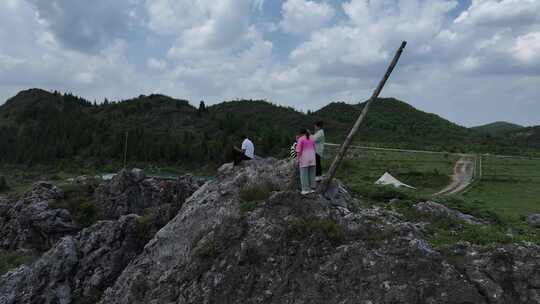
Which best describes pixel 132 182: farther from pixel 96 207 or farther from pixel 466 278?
pixel 466 278

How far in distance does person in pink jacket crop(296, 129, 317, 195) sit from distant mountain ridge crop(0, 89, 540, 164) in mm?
44341

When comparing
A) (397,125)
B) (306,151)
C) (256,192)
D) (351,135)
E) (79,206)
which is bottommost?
(79,206)

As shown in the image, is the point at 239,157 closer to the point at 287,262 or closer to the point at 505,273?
the point at 287,262

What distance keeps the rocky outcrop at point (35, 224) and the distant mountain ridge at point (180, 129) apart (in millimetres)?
32208

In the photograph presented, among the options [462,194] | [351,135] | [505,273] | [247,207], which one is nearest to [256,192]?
[247,207]

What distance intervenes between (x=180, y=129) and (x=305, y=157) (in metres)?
86.3

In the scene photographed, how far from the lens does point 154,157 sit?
238ft

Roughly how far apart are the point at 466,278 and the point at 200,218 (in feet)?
21.3

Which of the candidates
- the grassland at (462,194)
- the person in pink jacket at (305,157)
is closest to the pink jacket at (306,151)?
the person in pink jacket at (305,157)

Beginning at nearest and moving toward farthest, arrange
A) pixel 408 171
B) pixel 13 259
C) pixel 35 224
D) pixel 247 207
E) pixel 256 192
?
pixel 247 207 < pixel 256 192 < pixel 13 259 < pixel 35 224 < pixel 408 171

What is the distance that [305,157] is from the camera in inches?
457

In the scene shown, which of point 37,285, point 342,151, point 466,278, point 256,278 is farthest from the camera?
point 37,285

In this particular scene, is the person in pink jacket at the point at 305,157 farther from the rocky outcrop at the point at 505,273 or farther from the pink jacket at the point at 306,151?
the rocky outcrop at the point at 505,273

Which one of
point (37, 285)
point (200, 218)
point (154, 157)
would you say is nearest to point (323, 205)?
point (200, 218)
